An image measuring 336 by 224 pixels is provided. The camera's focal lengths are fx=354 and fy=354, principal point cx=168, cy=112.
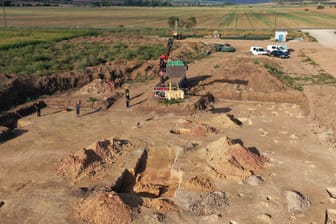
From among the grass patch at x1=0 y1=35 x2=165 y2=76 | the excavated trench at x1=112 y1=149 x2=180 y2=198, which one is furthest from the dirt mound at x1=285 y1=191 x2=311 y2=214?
the grass patch at x1=0 y1=35 x2=165 y2=76

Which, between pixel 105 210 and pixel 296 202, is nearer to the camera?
pixel 105 210

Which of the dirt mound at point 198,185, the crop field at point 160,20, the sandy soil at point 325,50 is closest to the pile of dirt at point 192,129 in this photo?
the dirt mound at point 198,185

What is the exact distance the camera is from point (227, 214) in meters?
14.8

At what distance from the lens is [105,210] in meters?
14.2

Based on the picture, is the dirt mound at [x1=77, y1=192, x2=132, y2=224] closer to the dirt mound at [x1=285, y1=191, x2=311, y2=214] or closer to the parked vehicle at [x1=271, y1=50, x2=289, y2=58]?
the dirt mound at [x1=285, y1=191, x2=311, y2=214]

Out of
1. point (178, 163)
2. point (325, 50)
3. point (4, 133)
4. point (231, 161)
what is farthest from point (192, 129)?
point (325, 50)

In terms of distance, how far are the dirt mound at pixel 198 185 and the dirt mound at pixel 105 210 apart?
11.1 feet

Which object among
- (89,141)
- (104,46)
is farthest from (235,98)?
(104,46)

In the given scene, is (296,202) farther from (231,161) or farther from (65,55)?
(65,55)

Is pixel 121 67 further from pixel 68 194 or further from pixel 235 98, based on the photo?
pixel 68 194

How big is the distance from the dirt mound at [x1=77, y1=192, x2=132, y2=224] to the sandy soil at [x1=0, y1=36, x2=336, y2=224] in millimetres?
42

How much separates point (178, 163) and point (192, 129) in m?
4.49

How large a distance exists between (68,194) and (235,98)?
18.4m

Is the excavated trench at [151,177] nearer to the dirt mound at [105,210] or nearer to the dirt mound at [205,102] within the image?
the dirt mound at [105,210]
